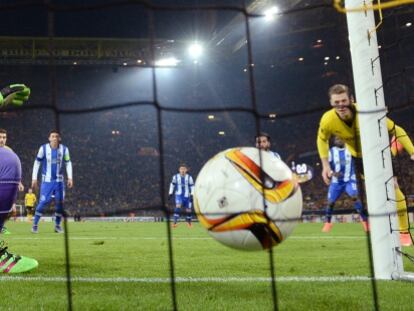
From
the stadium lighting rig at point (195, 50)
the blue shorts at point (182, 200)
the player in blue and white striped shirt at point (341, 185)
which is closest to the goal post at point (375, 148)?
the player in blue and white striped shirt at point (341, 185)

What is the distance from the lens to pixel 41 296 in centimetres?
260

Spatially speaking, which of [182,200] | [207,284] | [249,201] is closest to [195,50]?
[182,200]

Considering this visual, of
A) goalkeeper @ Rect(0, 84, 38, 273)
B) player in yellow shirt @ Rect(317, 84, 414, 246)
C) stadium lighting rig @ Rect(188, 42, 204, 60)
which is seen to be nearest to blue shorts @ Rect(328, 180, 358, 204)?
player in yellow shirt @ Rect(317, 84, 414, 246)

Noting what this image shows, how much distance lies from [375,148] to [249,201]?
0.92 meters

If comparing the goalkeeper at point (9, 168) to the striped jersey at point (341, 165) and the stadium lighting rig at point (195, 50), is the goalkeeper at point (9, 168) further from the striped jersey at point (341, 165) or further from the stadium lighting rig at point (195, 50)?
the stadium lighting rig at point (195, 50)

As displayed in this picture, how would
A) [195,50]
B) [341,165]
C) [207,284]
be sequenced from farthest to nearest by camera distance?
[195,50] < [341,165] < [207,284]

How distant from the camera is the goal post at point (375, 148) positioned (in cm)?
294

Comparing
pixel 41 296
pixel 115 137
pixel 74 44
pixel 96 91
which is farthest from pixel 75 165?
pixel 41 296

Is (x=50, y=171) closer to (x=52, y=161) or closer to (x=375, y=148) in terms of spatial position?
(x=52, y=161)

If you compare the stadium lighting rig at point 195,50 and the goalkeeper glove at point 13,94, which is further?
the stadium lighting rig at point 195,50

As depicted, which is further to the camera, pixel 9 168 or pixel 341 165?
pixel 341 165

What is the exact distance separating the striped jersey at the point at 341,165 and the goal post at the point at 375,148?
225 inches

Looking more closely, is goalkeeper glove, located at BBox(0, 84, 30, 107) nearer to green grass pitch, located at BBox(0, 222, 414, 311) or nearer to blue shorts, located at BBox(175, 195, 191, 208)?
green grass pitch, located at BBox(0, 222, 414, 311)

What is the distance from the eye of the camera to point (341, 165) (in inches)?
349
